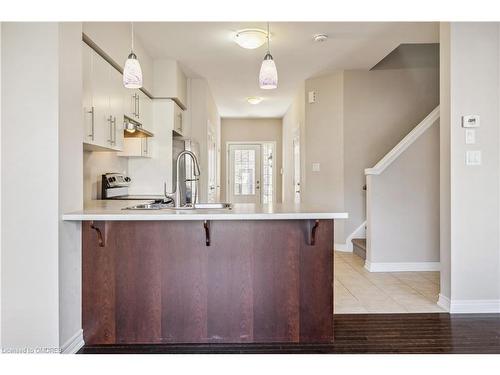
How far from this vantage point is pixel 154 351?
229 centimetres

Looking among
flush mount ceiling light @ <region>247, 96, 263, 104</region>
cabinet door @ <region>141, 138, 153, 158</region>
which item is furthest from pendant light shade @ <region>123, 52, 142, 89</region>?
flush mount ceiling light @ <region>247, 96, 263, 104</region>

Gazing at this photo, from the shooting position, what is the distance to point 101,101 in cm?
316

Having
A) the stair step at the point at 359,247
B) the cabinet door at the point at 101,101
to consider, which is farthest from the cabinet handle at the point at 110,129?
the stair step at the point at 359,247

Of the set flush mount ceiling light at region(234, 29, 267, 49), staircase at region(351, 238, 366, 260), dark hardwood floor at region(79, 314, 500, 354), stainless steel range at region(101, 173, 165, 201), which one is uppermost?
flush mount ceiling light at region(234, 29, 267, 49)

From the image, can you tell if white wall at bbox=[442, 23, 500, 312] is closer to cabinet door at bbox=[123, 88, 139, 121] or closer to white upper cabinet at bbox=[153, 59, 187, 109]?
cabinet door at bbox=[123, 88, 139, 121]

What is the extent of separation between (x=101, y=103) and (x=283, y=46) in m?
2.16

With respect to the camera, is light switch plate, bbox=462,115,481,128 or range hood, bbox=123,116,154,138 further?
range hood, bbox=123,116,154,138

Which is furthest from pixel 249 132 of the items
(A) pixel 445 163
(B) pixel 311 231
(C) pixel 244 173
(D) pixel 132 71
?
(B) pixel 311 231

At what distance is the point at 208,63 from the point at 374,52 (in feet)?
6.59

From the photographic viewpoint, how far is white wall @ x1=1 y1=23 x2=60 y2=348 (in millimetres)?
2082

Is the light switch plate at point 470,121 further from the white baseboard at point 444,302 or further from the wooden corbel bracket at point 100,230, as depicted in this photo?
the wooden corbel bracket at point 100,230

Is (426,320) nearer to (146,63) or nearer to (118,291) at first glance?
(118,291)

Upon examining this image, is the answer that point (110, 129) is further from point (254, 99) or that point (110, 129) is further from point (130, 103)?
point (254, 99)

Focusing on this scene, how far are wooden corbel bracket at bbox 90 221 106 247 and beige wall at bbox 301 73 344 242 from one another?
12.5ft
